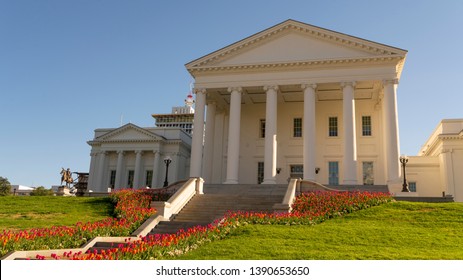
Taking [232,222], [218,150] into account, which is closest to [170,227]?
[232,222]

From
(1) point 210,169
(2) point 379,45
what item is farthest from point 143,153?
(2) point 379,45

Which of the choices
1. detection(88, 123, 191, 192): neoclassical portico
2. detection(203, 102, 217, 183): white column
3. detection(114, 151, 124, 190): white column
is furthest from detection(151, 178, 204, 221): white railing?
detection(114, 151, 124, 190): white column

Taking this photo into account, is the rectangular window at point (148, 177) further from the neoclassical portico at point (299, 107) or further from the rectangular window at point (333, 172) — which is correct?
the rectangular window at point (333, 172)

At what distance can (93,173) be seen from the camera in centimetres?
5475

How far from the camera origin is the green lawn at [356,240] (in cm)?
1197

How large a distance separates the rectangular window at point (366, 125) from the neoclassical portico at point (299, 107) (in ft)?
0.28

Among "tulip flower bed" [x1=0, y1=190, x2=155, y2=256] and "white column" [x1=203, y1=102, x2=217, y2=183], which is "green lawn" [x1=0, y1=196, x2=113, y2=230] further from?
"white column" [x1=203, y1=102, x2=217, y2=183]

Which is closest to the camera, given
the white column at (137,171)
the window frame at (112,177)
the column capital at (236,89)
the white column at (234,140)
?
the white column at (234,140)

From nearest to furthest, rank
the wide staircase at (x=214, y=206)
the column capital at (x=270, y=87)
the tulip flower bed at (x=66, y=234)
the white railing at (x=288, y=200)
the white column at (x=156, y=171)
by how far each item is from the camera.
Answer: the tulip flower bed at (x=66, y=234) → the white railing at (x=288, y=200) → the wide staircase at (x=214, y=206) → the column capital at (x=270, y=87) → the white column at (x=156, y=171)

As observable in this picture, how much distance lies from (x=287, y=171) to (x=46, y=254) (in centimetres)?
2734

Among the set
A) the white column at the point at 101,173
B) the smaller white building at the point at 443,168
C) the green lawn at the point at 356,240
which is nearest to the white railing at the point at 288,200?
the green lawn at the point at 356,240

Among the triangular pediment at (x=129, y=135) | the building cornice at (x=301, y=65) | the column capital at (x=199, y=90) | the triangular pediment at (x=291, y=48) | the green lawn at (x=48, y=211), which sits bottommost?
the green lawn at (x=48, y=211)

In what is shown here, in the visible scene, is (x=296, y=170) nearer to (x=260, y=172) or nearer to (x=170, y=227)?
(x=260, y=172)

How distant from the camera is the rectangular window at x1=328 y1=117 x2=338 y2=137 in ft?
122
